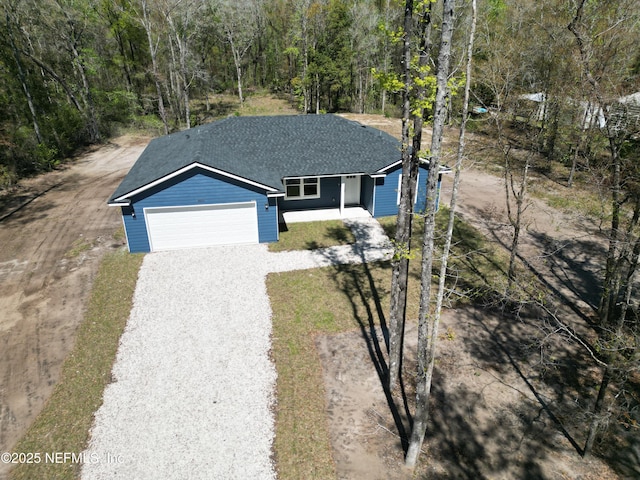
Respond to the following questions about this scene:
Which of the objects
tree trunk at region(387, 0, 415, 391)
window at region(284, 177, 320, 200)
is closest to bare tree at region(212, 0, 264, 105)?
window at region(284, 177, 320, 200)

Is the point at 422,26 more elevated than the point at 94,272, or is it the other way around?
the point at 422,26

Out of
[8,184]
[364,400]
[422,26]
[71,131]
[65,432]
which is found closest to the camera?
[422,26]

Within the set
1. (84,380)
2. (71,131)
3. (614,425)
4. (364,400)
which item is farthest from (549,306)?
(71,131)

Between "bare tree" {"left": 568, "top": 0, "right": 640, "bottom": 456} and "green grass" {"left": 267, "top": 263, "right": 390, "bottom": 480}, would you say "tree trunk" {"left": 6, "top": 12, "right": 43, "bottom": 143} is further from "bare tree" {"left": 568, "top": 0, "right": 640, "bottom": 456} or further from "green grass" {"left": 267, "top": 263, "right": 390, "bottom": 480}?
"bare tree" {"left": 568, "top": 0, "right": 640, "bottom": 456}

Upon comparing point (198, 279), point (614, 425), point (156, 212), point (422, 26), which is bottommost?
point (614, 425)

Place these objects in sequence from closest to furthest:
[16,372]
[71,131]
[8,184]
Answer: [16,372] < [8,184] < [71,131]

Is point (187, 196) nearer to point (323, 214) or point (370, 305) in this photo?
point (323, 214)

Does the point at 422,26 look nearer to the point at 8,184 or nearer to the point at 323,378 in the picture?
the point at 323,378

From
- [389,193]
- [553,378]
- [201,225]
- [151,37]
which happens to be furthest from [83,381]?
[151,37]
